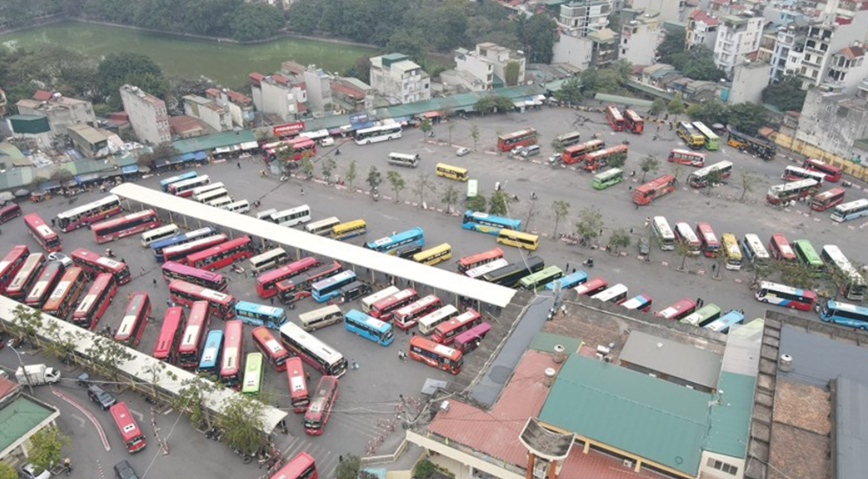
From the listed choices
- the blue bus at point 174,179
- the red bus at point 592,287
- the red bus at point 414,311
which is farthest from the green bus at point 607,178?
the blue bus at point 174,179

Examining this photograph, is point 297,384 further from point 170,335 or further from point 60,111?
point 60,111

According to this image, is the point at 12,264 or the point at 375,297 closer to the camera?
the point at 375,297

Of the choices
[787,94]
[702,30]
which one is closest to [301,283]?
[787,94]

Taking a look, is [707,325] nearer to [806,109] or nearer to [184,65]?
[806,109]

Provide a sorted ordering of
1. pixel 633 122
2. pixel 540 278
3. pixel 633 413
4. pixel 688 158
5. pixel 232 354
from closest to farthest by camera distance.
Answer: pixel 633 413 → pixel 232 354 → pixel 540 278 → pixel 688 158 → pixel 633 122

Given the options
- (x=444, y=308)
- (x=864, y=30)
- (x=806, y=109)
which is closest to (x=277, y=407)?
(x=444, y=308)

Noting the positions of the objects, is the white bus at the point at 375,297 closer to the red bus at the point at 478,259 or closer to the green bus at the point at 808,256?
the red bus at the point at 478,259
